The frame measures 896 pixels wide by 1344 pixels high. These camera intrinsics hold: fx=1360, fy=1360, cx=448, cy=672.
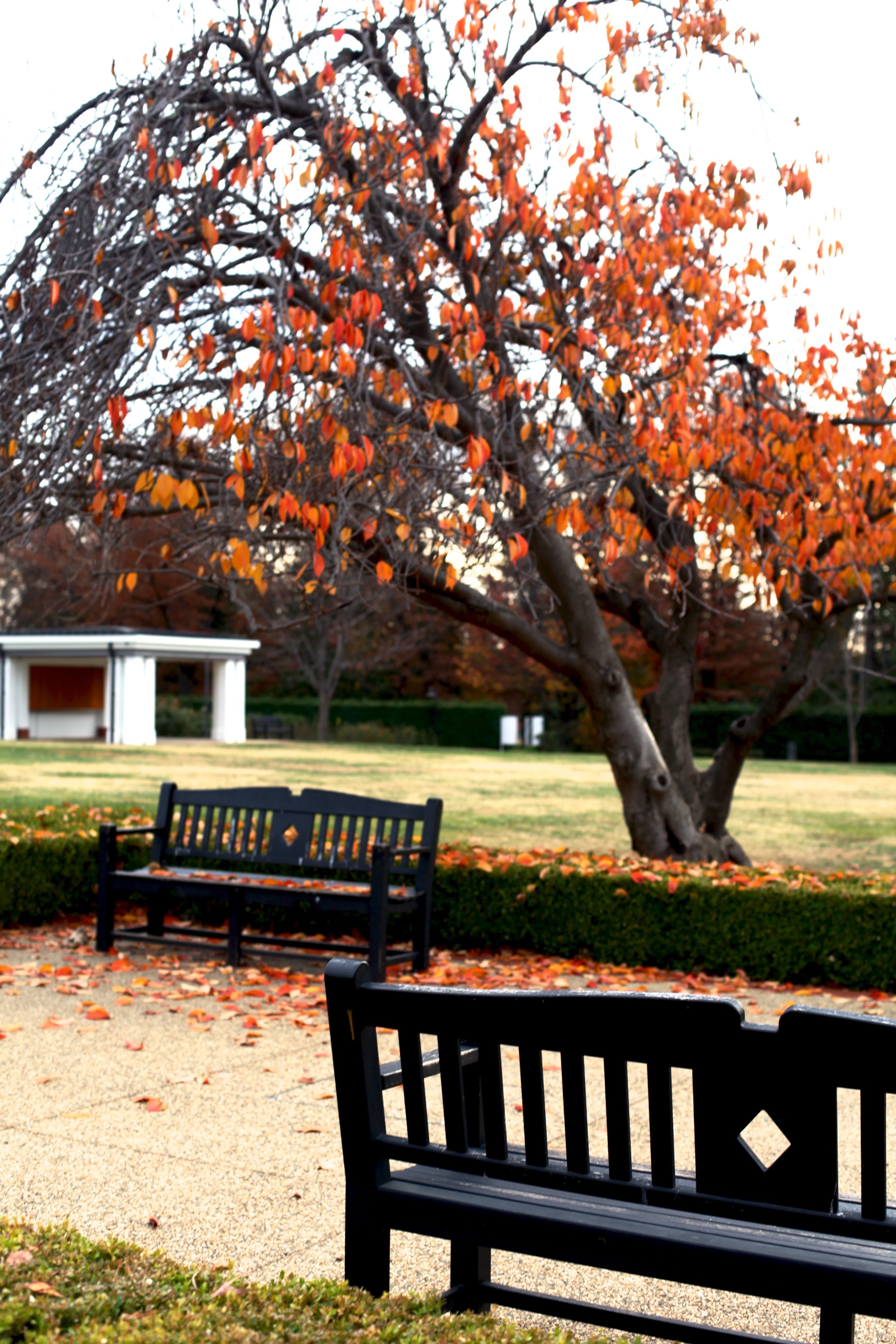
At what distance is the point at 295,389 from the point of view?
299 inches

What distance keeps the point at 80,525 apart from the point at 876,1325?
7.54m

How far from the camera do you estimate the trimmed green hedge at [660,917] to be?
25.8 feet

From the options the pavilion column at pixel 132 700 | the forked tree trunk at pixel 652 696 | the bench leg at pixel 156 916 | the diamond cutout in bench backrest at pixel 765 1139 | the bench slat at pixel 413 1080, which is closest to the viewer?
the bench slat at pixel 413 1080

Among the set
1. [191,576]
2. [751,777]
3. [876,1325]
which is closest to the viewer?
[876,1325]

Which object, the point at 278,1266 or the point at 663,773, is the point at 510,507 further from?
the point at 278,1266

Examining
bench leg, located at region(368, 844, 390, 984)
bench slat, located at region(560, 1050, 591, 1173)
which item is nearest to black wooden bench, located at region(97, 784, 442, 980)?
bench leg, located at region(368, 844, 390, 984)

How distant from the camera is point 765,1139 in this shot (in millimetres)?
5160

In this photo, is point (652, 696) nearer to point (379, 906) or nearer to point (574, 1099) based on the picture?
point (379, 906)

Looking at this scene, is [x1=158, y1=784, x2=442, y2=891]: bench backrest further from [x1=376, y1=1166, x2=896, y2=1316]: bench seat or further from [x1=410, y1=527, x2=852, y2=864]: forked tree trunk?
[x1=376, y1=1166, x2=896, y2=1316]: bench seat

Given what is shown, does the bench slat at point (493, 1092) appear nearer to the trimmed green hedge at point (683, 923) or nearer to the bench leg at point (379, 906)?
the bench leg at point (379, 906)

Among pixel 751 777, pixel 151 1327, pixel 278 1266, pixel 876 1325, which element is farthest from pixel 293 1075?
pixel 751 777

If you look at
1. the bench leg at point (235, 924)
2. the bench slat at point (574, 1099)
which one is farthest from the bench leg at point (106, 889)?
the bench slat at point (574, 1099)

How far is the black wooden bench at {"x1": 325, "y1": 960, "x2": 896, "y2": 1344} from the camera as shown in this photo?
2430 millimetres

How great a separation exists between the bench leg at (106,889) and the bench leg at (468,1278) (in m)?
5.80
